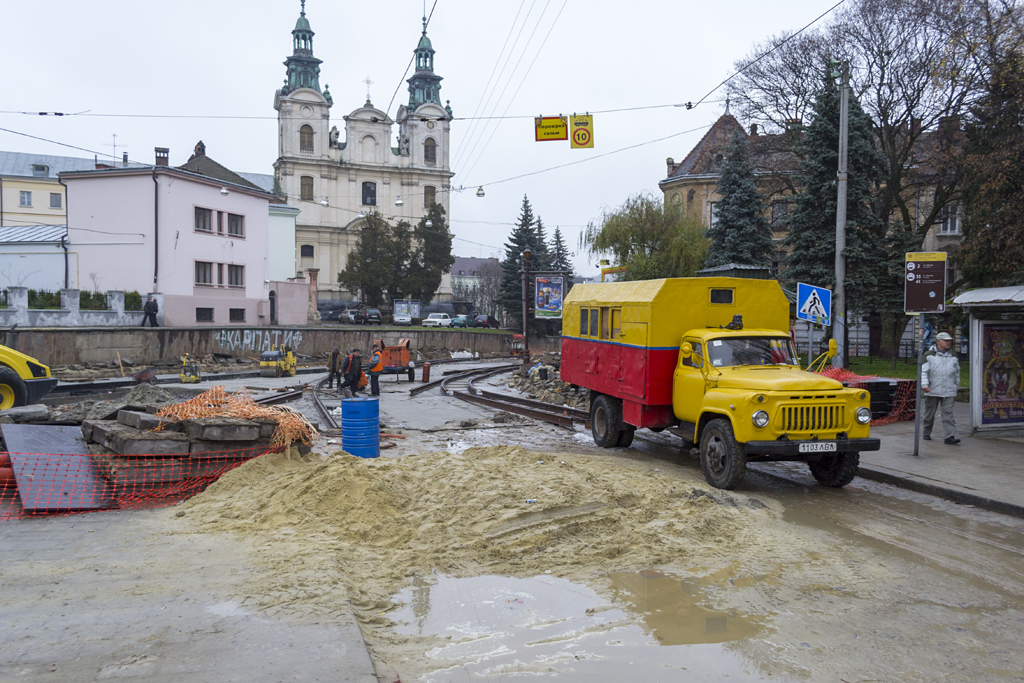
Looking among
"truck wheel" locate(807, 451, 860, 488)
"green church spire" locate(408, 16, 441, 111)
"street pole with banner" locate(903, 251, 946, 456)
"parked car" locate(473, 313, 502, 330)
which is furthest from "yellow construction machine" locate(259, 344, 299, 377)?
"green church spire" locate(408, 16, 441, 111)

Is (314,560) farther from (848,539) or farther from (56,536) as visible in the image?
(848,539)

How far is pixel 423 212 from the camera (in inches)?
3248

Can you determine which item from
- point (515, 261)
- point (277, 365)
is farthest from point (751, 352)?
point (515, 261)

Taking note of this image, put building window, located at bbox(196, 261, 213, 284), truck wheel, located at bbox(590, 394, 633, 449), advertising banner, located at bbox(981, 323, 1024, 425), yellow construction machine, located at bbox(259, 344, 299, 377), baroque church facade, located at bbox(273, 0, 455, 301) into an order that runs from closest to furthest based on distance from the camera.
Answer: truck wheel, located at bbox(590, 394, 633, 449), advertising banner, located at bbox(981, 323, 1024, 425), yellow construction machine, located at bbox(259, 344, 299, 377), building window, located at bbox(196, 261, 213, 284), baroque church facade, located at bbox(273, 0, 455, 301)

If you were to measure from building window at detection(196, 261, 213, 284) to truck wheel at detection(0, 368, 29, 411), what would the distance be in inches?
1111

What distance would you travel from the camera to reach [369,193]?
267 ft

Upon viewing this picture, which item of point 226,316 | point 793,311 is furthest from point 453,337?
point 793,311

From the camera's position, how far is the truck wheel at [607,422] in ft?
43.2

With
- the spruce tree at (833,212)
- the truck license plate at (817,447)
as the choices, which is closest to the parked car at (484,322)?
the spruce tree at (833,212)

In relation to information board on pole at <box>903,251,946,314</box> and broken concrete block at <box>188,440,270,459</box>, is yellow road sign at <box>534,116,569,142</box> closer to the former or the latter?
information board on pole at <box>903,251,946,314</box>

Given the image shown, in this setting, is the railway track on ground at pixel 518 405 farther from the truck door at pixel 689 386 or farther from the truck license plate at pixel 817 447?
the truck license plate at pixel 817 447

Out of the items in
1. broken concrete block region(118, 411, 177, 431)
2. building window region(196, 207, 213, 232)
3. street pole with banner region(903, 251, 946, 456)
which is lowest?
broken concrete block region(118, 411, 177, 431)

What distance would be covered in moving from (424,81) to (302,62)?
13423 millimetres

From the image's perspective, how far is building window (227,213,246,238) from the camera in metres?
44.7
